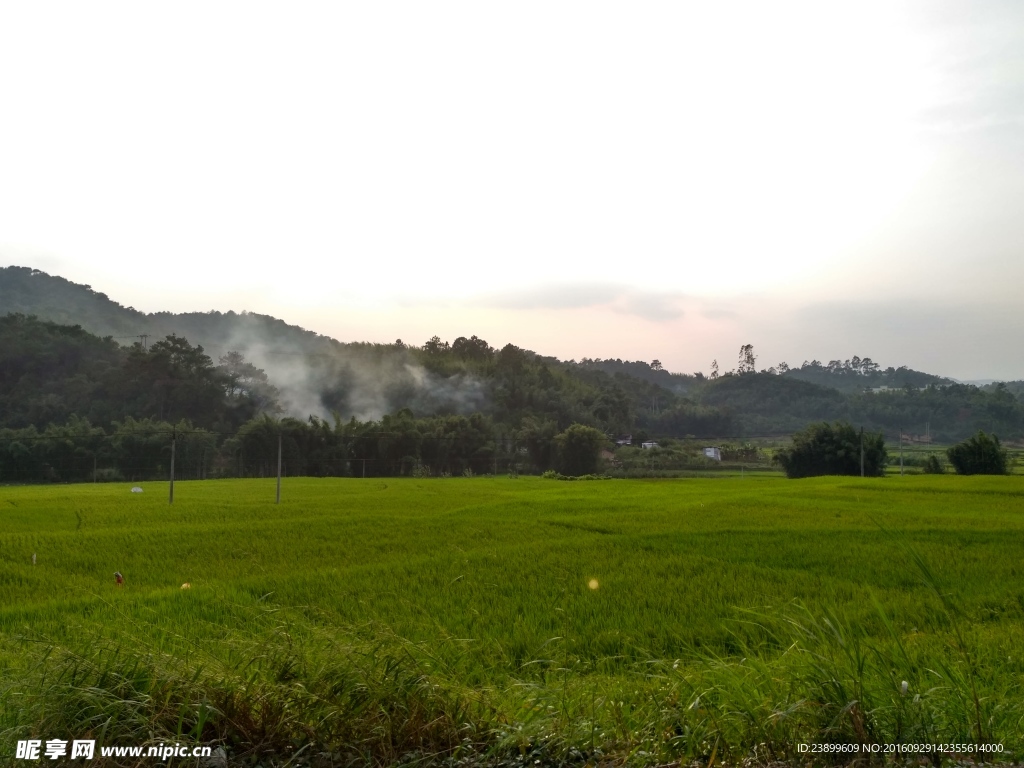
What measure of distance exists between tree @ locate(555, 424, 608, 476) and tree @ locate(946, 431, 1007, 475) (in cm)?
2062

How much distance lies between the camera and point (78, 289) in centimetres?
13250

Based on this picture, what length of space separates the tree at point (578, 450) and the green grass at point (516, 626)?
29.7 meters

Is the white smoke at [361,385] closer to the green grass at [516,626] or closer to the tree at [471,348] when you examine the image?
the tree at [471,348]

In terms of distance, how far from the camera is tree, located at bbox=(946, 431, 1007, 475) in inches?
1715

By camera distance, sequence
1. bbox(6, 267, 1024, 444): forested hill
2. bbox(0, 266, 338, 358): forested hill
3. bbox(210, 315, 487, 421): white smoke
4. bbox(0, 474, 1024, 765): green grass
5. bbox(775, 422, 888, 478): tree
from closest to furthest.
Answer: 1. bbox(0, 474, 1024, 765): green grass
2. bbox(775, 422, 888, 478): tree
3. bbox(6, 267, 1024, 444): forested hill
4. bbox(210, 315, 487, 421): white smoke
5. bbox(0, 266, 338, 358): forested hill

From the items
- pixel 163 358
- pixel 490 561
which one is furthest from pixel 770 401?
pixel 490 561

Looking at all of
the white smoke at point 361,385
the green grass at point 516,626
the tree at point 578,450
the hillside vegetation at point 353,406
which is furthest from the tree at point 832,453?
the white smoke at point 361,385

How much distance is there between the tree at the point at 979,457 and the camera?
43562 mm

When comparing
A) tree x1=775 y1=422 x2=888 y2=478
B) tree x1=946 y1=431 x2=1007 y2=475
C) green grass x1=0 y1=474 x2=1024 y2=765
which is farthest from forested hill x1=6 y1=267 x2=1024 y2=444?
green grass x1=0 y1=474 x2=1024 y2=765

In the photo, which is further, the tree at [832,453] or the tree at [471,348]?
the tree at [471,348]

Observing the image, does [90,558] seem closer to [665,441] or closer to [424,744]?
[424,744]

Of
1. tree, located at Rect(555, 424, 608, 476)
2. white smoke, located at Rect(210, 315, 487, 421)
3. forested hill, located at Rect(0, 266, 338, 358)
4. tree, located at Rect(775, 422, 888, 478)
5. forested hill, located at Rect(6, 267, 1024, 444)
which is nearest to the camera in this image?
tree, located at Rect(775, 422, 888, 478)

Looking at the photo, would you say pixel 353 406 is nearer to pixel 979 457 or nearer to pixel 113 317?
pixel 979 457

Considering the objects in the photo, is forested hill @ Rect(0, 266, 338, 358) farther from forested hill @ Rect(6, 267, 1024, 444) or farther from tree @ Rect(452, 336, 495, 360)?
tree @ Rect(452, 336, 495, 360)
